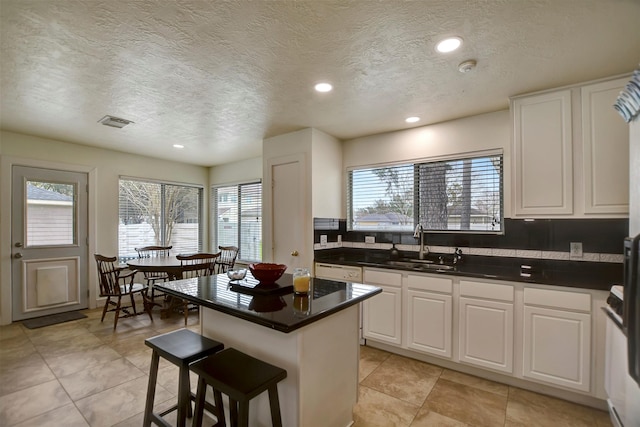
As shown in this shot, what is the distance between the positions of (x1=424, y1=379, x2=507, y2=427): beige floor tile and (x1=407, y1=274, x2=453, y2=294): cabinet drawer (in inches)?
30.8

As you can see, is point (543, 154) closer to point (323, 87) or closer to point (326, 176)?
point (323, 87)

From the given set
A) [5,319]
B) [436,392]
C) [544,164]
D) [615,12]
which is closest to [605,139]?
[544,164]

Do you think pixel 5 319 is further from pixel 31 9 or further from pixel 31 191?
pixel 31 9

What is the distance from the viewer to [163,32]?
178 centimetres

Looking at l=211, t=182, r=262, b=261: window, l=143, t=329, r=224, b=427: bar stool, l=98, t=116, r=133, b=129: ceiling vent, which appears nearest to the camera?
l=143, t=329, r=224, b=427: bar stool

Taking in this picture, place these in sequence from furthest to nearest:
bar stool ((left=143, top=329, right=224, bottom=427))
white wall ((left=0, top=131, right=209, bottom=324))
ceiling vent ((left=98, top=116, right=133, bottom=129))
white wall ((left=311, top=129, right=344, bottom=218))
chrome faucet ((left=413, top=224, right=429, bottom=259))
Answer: white wall ((left=0, top=131, right=209, bottom=324)) < white wall ((left=311, top=129, right=344, bottom=218)) < chrome faucet ((left=413, top=224, right=429, bottom=259)) < ceiling vent ((left=98, top=116, right=133, bottom=129)) < bar stool ((left=143, top=329, right=224, bottom=427))

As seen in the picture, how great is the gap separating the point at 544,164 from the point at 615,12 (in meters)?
1.15

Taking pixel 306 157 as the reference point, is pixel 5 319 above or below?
below

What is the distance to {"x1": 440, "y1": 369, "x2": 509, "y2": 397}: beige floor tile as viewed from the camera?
2.47 m

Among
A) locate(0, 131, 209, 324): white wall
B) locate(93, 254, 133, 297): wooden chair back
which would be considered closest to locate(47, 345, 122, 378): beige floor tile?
locate(93, 254, 133, 297): wooden chair back

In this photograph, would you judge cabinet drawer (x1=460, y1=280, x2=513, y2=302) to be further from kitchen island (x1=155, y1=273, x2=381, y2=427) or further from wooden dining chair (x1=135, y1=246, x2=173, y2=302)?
wooden dining chair (x1=135, y1=246, x2=173, y2=302)

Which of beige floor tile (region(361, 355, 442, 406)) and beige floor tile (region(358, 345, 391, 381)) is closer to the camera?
beige floor tile (region(361, 355, 442, 406))

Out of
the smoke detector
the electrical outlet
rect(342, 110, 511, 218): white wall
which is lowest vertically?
the electrical outlet

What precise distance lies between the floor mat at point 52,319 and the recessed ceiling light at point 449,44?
5.22 metres
